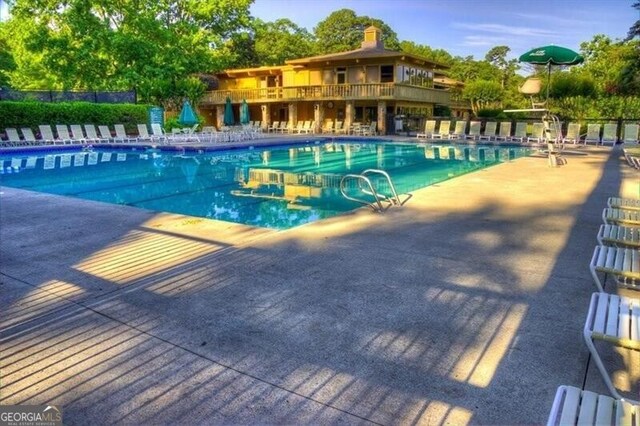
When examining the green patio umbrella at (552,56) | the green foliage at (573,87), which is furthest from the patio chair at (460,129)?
the green patio umbrella at (552,56)

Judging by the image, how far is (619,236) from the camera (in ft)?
13.9

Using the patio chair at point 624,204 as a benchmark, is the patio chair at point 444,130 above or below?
above

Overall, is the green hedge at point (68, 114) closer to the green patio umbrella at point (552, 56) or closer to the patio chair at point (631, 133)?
the green patio umbrella at point (552, 56)

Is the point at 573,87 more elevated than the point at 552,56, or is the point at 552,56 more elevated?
the point at 573,87

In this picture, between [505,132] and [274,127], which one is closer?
[505,132]

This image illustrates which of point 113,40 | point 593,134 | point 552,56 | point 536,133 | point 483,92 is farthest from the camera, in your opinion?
point 483,92

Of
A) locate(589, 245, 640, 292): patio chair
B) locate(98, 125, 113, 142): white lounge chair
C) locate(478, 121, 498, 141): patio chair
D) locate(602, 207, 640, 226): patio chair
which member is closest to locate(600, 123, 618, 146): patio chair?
locate(478, 121, 498, 141): patio chair

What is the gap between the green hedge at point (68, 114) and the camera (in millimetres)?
20062

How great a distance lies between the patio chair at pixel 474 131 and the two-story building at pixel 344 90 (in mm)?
4495

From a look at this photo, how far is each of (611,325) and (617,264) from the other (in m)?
1.18

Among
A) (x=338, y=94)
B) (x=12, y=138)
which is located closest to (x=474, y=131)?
(x=338, y=94)

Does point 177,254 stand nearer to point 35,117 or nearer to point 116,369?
point 116,369

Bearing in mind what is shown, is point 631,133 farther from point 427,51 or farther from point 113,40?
point 427,51

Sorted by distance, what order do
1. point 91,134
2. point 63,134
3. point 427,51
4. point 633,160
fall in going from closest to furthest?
point 633,160, point 63,134, point 91,134, point 427,51
